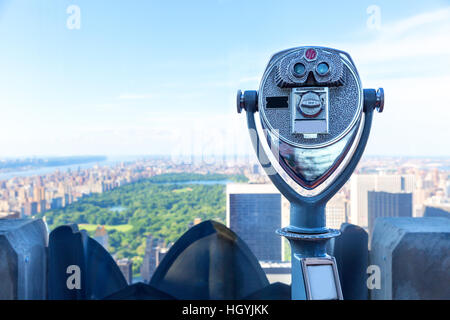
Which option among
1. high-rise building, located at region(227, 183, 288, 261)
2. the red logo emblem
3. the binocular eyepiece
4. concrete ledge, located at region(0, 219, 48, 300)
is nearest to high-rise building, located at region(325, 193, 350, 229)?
high-rise building, located at region(227, 183, 288, 261)

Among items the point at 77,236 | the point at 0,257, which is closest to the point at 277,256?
the point at 77,236

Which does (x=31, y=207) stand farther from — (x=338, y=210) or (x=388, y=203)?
(x=388, y=203)

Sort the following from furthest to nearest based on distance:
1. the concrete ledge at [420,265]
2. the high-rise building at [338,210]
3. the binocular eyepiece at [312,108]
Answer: the high-rise building at [338,210] → the concrete ledge at [420,265] → the binocular eyepiece at [312,108]

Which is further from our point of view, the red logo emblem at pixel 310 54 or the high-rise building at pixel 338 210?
the high-rise building at pixel 338 210

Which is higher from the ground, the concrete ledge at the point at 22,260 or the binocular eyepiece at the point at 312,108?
the binocular eyepiece at the point at 312,108

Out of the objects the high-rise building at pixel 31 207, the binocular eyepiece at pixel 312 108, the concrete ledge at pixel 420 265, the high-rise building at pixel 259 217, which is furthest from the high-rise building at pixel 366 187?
the high-rise building at pixel 31 207

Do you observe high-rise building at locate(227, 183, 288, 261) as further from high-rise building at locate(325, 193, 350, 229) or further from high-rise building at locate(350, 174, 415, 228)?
high-rise building at locate(350, 174, 415, 228)

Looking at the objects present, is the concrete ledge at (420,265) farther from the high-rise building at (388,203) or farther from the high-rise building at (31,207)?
the high-rise building at (31,207)

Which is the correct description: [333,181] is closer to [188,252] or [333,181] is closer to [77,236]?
[188,252]
